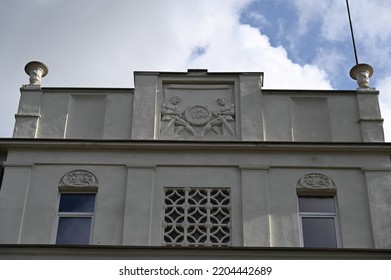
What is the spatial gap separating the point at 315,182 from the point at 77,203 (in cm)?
504

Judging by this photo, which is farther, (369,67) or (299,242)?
(369,67)

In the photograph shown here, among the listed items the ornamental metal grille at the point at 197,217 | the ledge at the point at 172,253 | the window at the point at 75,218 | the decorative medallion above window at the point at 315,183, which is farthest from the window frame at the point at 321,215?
the window at the point at 75,218

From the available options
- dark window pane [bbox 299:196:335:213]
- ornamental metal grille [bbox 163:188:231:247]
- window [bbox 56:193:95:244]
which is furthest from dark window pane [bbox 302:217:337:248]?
window [bbox 56:193:95:244]

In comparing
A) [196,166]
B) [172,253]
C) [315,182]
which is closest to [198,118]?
[196,166]

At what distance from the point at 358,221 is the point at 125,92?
6041mm

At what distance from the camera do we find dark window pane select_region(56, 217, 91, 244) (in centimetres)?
1759

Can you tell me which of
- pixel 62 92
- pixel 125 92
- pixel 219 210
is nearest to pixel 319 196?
pixel 219 210

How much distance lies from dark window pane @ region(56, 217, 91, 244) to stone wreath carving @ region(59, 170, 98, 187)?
29.4 inches

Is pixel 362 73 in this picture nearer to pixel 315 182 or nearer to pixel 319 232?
pixel 315 182

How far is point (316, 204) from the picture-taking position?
59.9 feet

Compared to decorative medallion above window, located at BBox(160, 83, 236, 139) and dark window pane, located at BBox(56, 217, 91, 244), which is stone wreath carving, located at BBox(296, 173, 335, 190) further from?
dark window pane, located at BBox(56, 217, 91, 244)

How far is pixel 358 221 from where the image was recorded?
17.7 metres

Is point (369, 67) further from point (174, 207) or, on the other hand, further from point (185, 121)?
point (174, 207)

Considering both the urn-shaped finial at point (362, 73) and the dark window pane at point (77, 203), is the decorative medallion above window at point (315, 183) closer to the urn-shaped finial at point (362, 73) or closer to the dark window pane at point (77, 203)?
the urn-shaped finial at point (362, 73)
